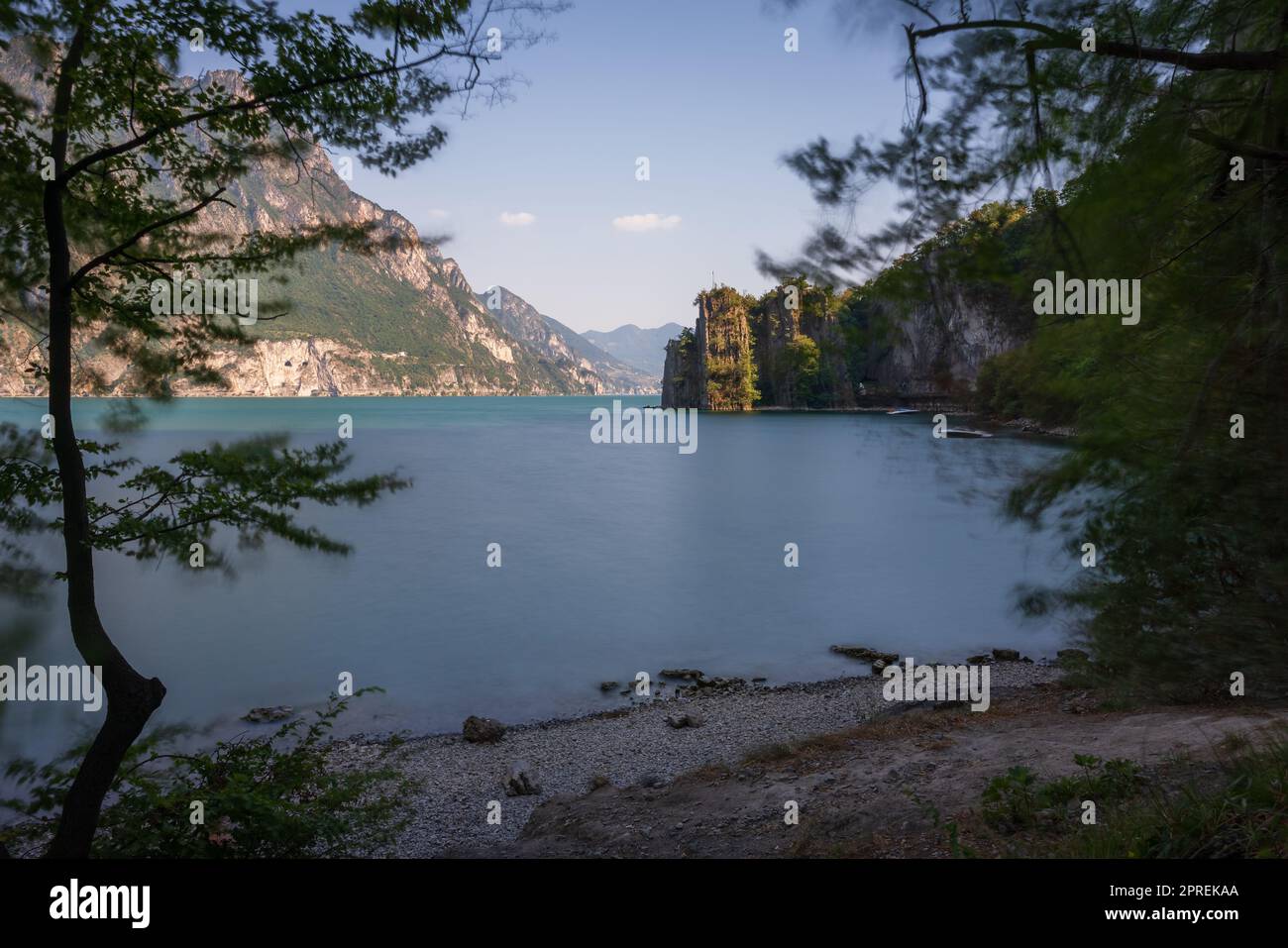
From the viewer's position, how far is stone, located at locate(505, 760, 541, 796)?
871 centimetres

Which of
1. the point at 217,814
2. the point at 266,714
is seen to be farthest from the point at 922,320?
the point at 266,714

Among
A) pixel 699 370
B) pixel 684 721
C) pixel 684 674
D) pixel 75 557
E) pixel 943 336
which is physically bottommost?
pixel 684 674

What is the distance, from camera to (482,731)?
11031mm

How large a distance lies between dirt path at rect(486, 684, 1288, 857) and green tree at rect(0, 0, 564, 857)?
3855mm

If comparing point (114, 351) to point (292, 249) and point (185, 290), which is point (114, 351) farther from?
point (292, 249)

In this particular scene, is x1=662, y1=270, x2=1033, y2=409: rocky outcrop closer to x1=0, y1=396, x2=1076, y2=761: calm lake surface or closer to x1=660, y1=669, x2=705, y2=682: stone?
x1=0, y1=396, x2=1076, y2=761: calm lake surface

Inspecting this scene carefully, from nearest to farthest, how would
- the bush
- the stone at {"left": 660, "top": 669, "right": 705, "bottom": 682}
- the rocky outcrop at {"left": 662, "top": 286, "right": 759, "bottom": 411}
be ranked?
the bush
the stone at {"left": 660, "top": 669, "right": 705, "bottom": 682}
the rocky outcrop at {"left": 662, "top": 286, "right": 759, "bottom": 411}

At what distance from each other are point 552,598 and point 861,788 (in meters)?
15.7

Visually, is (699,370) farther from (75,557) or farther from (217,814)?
Answer: (75,557)

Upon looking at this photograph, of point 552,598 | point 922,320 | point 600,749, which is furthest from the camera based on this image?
point 552,598

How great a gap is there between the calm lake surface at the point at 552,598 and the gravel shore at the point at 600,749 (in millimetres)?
1261

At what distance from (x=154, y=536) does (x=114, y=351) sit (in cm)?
130

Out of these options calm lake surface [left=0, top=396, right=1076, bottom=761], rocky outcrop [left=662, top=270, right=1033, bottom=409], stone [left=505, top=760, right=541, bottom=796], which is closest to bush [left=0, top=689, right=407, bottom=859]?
calm lake surface [left=0, top=396, right=1076, bottom=761]
